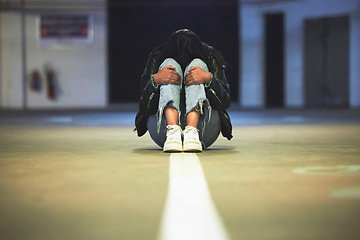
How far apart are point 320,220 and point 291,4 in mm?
17806

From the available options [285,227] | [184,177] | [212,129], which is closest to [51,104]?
[212,129]

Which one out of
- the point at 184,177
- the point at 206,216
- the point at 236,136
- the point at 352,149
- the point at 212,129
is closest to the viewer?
the point at 206,216

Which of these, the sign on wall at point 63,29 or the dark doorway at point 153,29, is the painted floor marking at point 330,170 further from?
the sign on wall at point 63,29

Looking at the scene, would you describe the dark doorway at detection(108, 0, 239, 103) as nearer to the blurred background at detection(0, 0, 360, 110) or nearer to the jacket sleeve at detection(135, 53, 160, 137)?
the blurred background at detection(0, 0, 360, 110)

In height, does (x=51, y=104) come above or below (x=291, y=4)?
below

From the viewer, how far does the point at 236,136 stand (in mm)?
7066

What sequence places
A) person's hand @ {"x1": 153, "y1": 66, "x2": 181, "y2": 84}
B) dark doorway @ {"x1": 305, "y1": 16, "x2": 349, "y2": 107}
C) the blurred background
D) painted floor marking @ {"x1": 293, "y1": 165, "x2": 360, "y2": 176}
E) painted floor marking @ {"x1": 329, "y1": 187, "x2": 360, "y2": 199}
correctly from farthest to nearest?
the blurred background → dark doorway @ {"x1": 305, "y1": 16, "x2": 349, "y2": 107} → person's hand @ {"x1": 153, "y1": 66, "x2": 181, "y2": 84} → painted floor marking @ {"x1": 293, "y1": 165, "x2": 360, "y2": 176} → painted floor marking @ {"x1": 329, "y1": 187, "x2": 360, "y2": 199}

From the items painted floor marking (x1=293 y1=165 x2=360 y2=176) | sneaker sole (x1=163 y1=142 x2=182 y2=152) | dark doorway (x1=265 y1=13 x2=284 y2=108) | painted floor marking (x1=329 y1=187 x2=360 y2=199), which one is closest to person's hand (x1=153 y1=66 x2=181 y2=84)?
sneaker sole (x1=163 y1=142 x2=182 y2=152)

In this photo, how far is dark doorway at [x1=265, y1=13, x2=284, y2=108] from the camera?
64.8 ft

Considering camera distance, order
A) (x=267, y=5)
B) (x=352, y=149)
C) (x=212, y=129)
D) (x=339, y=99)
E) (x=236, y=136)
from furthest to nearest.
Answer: (x=267, y=5) < (x=339, y=99) < (x=236, y=136) < (x=352, y=149) < (x=212, y=129)

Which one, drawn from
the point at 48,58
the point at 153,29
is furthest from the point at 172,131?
the point at 48,58

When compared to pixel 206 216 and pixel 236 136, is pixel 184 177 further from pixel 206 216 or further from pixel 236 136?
pixel 236 136

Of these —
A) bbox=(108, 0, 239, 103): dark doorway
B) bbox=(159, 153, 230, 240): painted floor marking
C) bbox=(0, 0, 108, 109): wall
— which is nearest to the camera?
bbox=(159, 153, 230, 240): painted floor marking

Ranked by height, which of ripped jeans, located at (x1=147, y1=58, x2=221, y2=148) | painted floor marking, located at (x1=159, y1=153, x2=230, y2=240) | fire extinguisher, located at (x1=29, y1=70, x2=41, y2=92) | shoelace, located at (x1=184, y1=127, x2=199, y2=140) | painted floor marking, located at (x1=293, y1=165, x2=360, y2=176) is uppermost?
fire extinguisher, located at (x1=29, y1=70, x2=41, y2=92)
